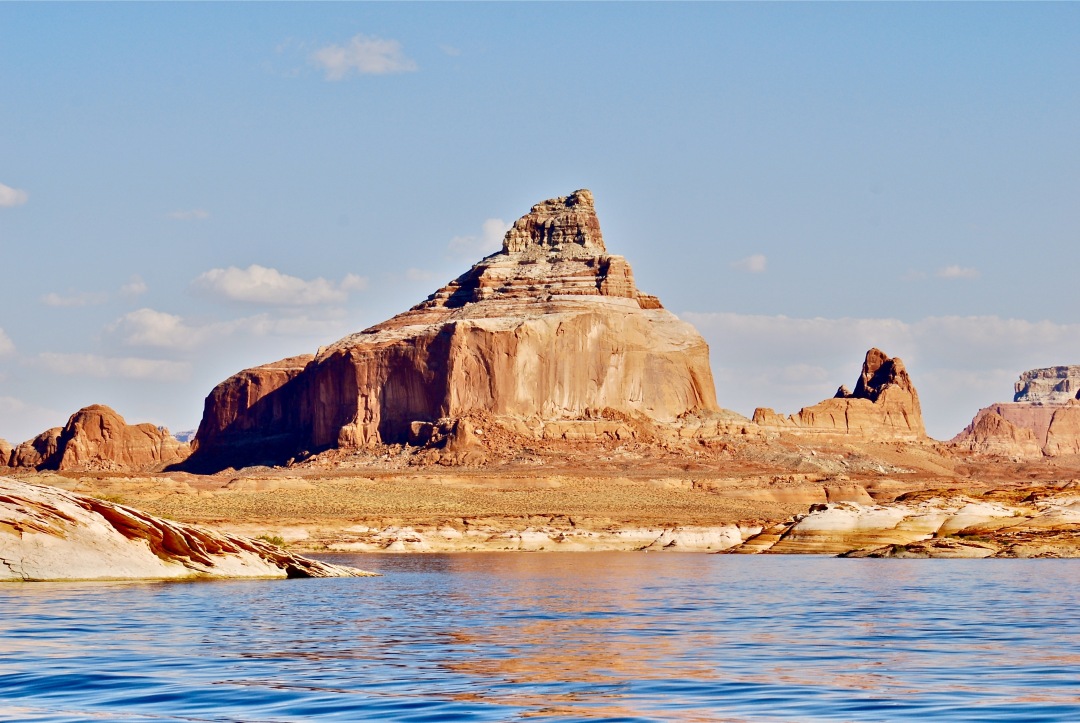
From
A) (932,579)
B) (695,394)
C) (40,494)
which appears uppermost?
(695,394)

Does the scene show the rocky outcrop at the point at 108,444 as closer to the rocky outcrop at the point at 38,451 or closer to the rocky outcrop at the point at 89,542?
the rocky outcrop at the point at 38,451

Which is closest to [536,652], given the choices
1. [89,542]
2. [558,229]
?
[89,542]

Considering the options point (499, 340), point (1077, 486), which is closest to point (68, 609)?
point (1077, 486)

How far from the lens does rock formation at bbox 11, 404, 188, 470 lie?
500 feet

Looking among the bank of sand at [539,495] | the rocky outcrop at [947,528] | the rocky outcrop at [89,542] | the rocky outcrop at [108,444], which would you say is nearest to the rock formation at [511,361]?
the rocky outcrop at [108,444]

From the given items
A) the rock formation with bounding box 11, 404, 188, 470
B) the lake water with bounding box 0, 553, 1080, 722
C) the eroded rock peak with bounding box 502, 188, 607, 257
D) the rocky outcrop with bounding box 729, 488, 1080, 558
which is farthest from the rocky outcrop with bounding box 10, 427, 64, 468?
the lake water with bounding box 0, 553, 1080, 722

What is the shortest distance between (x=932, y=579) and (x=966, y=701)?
30.1 metres

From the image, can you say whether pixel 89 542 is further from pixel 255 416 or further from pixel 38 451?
pixel 255 416

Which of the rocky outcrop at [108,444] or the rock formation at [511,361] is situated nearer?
the rock formation at [511,361]

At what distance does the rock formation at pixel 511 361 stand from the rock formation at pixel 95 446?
5300mm

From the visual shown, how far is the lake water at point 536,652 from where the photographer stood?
16.2 m

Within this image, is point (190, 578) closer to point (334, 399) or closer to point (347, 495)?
point (347, 495)

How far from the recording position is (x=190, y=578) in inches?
1387

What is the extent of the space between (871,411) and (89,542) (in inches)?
6017
